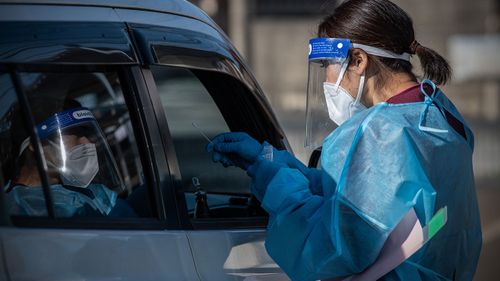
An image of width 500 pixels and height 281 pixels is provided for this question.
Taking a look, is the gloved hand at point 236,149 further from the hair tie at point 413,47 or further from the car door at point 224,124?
the hair tie at point 413,47

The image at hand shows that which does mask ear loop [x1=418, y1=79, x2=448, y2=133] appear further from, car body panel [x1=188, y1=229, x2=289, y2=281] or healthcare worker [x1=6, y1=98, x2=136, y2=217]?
healthcare worker [x1=6, y1=98, x2=136, y2=217]

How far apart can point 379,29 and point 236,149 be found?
59cm

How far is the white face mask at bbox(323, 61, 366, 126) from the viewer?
110 inches

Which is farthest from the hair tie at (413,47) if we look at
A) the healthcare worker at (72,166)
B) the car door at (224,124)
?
the healthcare worker at (72,166)

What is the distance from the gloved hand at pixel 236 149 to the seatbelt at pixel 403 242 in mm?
550

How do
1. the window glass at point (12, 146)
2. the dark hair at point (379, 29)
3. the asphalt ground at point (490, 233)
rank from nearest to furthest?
the window glass at point (12, 146) → the dark hair at point (379, 29) → the asphalt ground at point (490, 233)

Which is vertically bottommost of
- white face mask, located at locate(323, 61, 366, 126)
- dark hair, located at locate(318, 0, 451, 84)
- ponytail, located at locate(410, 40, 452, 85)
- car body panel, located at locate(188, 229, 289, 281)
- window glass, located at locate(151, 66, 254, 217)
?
window glass, located at locate(151, 66, 254, 217)

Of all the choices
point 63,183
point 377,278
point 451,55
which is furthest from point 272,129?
point 451,55

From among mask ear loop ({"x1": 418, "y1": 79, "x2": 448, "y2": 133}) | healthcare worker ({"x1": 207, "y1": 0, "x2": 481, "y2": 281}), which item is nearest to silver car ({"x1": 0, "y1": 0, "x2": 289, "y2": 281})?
healthcare worker ({"x1": 207, "y1": 0, "x2": 481, "y2": 281})

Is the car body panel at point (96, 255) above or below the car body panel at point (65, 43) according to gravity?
below

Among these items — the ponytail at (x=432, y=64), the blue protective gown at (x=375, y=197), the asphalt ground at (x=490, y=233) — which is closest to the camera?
the blue protective gown at (x=375, y=197)

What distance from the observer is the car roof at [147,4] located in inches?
105

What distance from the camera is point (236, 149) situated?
283cm

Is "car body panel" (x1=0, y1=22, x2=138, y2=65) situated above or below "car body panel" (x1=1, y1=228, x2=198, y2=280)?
above
